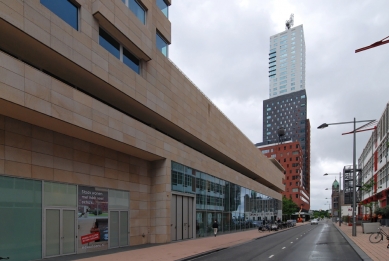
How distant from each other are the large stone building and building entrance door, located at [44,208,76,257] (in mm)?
50

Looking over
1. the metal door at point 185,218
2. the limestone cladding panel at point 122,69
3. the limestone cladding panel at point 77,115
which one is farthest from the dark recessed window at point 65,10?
the metal door at point 185,218

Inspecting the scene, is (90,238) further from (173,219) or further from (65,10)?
(65,10)

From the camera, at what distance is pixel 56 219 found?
17234mm

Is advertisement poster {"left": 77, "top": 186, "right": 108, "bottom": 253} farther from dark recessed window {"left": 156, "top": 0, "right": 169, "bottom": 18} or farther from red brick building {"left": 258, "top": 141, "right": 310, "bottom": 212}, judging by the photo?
red brick building {"left": 258, "top": 141, "right": 310, "bottom": 212}

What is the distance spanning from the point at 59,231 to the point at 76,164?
3385mm

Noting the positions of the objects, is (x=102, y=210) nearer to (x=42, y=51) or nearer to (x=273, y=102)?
(x=42, y=51)

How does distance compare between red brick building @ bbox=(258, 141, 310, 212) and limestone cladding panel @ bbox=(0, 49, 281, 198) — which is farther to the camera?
red brick building @ bbox=(258, 141, 310, 212)

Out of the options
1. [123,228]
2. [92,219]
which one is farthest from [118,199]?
[92,219]

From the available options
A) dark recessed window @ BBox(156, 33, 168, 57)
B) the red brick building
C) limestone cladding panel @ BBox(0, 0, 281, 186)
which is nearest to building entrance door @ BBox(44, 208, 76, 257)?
limestone cladding panel @ BBox(0, 0, 281, 186)

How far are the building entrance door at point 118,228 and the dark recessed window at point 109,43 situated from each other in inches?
374

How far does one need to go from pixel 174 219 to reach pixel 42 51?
15.7 meters

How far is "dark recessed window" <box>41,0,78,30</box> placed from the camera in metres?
16.8

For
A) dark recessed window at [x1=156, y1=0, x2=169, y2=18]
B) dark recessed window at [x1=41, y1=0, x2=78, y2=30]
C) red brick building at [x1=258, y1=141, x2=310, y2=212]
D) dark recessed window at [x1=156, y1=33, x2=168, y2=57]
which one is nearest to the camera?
dark recessed window at [x1=41, y1=0, x2=78, y2=30]

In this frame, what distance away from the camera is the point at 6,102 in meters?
13.5
